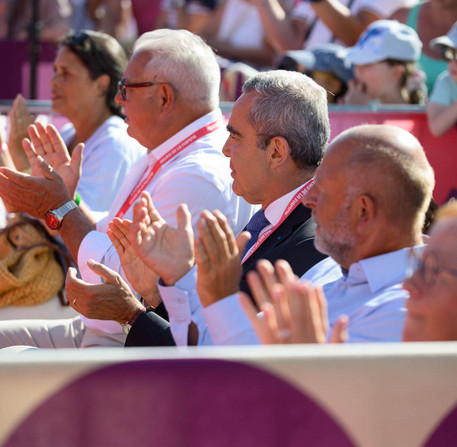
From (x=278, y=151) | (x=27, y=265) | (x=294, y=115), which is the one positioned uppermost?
(x=294, y=115)

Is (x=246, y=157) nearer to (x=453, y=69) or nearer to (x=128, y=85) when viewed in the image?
(x=128, y=85)

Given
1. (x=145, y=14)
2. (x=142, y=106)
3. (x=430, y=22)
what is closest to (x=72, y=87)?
(x=142, y=106)

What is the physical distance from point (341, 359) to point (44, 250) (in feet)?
9.82

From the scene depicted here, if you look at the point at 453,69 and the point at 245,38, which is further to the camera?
the point at 245,38

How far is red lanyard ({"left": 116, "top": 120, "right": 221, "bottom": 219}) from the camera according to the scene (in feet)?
13.0

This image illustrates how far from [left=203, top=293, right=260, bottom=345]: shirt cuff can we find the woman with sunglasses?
7.73ft

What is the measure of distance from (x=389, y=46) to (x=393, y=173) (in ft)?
11.4

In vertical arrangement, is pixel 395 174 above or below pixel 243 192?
above

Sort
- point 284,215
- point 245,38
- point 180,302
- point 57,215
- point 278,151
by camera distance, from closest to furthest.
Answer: point 180,302
point 284,215
point 278,151
point 57,215
point 245,38

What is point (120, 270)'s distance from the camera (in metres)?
3.66

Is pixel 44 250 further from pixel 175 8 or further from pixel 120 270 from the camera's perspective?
pixel 175 8

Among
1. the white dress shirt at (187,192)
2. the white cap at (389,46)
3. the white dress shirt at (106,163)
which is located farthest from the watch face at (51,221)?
the white cap at (389,46)

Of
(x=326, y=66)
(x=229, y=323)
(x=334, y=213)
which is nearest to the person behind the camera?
(x=229, y=323)

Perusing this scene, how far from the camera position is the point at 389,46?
5770 millimetres
